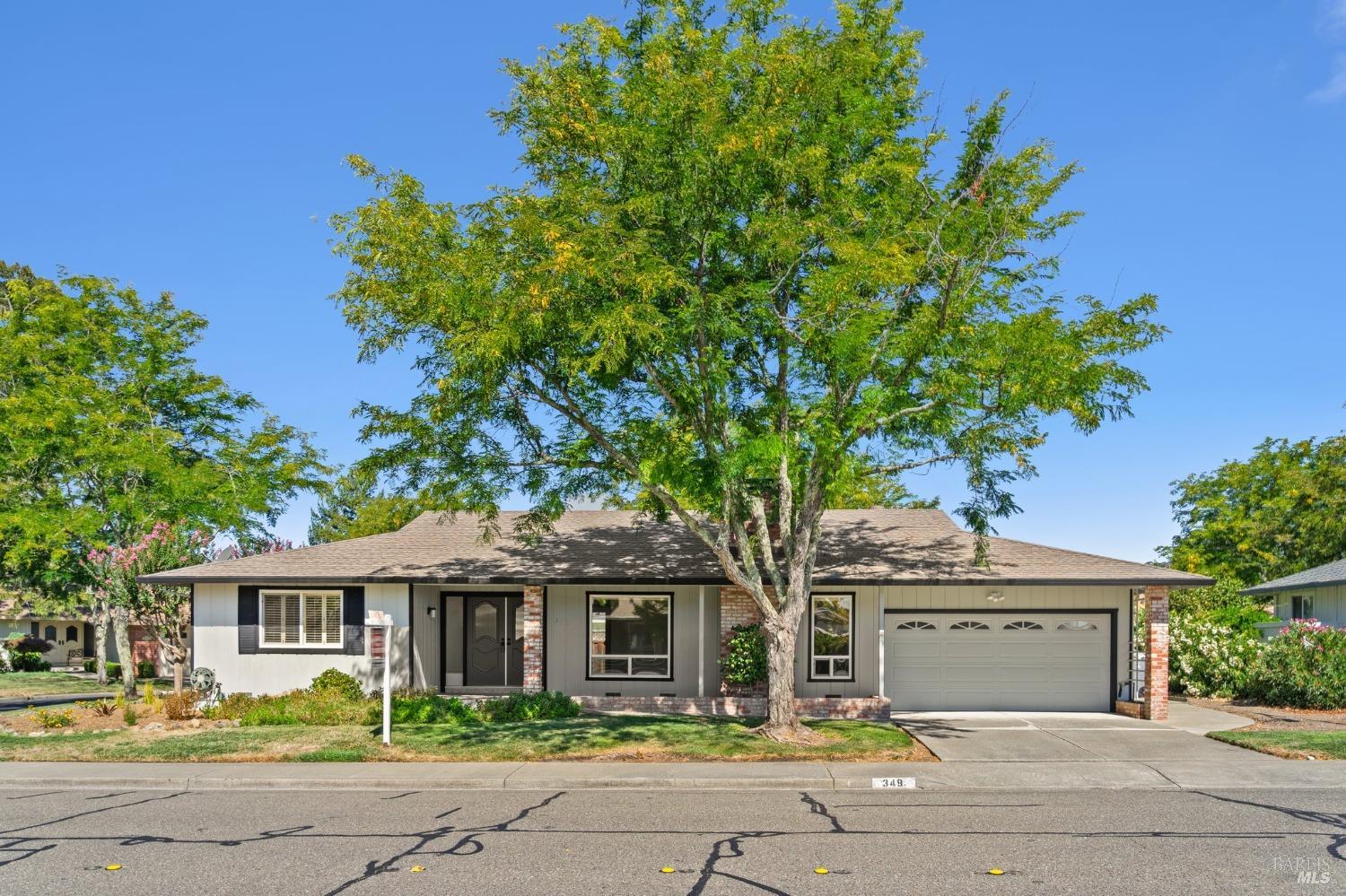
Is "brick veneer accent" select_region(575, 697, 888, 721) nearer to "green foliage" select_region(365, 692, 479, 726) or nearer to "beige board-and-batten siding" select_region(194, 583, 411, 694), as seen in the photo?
"green foliage" select_region(365, 692, 479, 726)

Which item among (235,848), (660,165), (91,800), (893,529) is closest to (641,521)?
(893,529)

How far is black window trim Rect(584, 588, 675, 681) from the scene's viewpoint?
2123cm

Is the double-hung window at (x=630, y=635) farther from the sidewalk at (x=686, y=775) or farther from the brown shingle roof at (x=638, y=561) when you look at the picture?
the sidewalk at (x=686, y=775)

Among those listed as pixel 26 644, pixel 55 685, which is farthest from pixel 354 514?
pixel 55 685

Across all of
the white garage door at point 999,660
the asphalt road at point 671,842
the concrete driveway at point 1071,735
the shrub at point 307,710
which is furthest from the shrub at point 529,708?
the white garage door at point 999,660

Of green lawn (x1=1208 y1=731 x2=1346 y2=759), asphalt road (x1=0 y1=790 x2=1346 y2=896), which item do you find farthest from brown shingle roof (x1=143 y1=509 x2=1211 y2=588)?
asphalt road (x1=0 y1=790 x2=1346 y2=896)

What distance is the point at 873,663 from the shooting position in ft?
68.6

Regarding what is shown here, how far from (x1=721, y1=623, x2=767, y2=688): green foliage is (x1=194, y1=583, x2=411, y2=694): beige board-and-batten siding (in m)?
6.70

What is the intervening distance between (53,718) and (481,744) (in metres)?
8.66

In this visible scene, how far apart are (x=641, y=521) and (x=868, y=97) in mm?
12546

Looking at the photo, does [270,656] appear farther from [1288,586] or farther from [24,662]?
[1288,586]

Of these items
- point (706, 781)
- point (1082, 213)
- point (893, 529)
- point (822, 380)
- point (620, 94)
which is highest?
point (620, 94)

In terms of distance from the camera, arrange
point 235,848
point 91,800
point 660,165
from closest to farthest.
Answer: point 235,848 < point 91,800 < point 660,165

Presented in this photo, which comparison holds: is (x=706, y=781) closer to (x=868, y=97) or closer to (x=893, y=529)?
(x=868, y=97)
